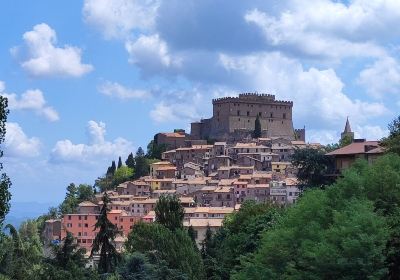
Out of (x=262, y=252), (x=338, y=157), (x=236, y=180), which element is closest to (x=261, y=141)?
(x=236, y=180)

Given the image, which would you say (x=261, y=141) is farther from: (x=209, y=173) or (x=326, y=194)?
(x=326, y=194)

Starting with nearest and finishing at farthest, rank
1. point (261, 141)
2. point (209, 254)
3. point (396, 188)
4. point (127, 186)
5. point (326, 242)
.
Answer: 1. point (326, 242)
2. point (396, 188)
3. point (209, 254)
4. point (127, 186)
5. point (261, 141)

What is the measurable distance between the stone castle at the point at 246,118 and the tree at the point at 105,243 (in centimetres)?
10078

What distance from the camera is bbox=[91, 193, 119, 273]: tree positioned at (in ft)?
114

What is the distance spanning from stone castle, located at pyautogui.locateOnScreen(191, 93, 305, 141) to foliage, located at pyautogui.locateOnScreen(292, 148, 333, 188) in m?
69.1

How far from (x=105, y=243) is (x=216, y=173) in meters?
84.9

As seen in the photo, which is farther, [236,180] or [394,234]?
[236,180]

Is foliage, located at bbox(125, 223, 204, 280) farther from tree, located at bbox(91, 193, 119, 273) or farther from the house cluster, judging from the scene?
the house cluster

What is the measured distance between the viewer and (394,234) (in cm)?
2861

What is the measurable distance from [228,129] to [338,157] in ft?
261

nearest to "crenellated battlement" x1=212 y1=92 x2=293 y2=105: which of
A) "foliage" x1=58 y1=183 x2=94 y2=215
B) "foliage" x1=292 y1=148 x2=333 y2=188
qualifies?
"foliage" x1=58 y1=183 x2=94 y2=215

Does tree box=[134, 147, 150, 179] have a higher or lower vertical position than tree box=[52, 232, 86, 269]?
higher

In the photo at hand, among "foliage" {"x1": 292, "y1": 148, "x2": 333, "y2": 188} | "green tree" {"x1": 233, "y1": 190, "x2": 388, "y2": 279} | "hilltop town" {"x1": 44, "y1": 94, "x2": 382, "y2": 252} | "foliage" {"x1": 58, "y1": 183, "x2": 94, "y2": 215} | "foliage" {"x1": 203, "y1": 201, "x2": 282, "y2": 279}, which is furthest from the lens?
"foliage" {"x1": 58, "y1": 183, "x2": 94, "y2": 215}

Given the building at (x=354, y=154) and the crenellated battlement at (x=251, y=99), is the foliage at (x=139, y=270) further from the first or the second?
the crenellated battlement at (x=251, y=99)
